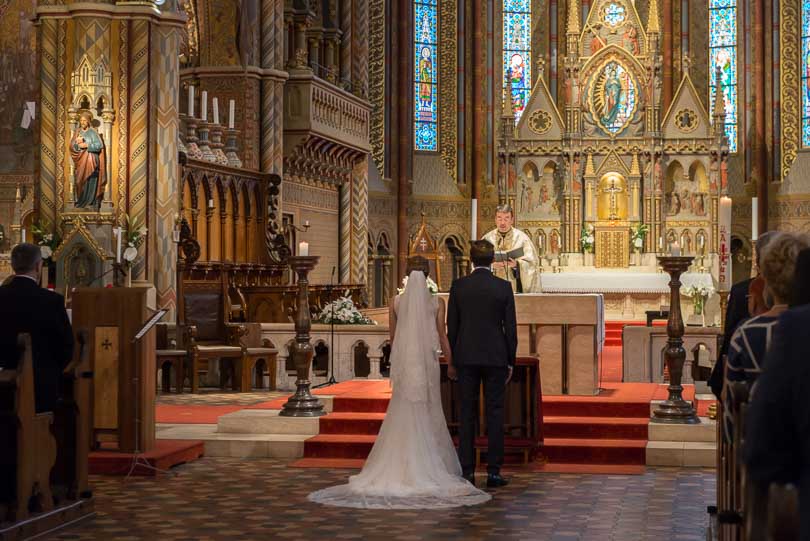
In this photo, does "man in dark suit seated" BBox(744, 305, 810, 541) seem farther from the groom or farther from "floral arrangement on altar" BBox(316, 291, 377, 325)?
"floral arrangement on altar" BBox(316, 291, 377, 325)

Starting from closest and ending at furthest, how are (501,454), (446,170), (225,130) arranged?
(501,454), (225,130), (446,170)

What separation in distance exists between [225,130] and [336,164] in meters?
4.92

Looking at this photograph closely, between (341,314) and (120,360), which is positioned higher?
(341,314)

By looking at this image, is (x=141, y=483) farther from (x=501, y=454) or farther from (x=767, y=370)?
(x=767, y=370)

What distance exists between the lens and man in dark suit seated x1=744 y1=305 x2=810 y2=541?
278 centimetres

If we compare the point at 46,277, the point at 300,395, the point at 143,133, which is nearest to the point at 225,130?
the point at 143,133

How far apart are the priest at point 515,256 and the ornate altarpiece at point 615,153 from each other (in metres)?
13.9

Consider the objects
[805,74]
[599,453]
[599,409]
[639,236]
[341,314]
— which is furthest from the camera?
[805,74]

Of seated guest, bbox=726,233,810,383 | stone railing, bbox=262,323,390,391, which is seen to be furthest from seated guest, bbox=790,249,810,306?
stone railing, bbox=262,323,390,391

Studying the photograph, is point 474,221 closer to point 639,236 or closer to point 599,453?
point 599,453

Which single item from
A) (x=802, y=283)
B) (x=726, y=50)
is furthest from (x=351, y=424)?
(x=726, y=50)

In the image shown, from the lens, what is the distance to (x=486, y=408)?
8383mm

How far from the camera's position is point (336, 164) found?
24016mm

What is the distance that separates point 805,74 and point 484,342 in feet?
67.3
